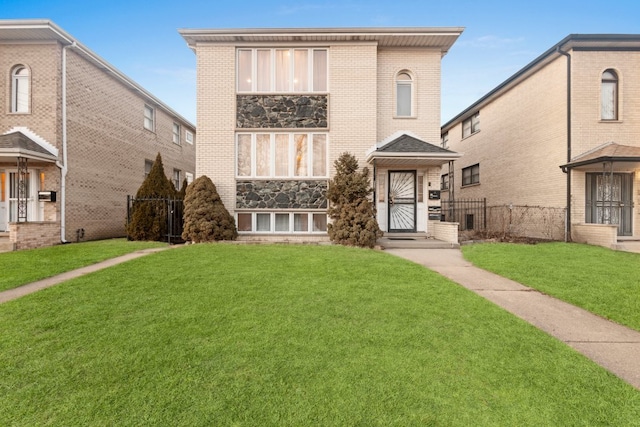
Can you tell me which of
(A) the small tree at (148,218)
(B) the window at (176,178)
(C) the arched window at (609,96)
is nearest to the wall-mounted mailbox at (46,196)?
(A) the small tree at (148,218)

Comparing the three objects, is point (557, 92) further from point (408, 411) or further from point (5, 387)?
point (5, 387)

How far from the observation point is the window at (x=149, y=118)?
16.7 m

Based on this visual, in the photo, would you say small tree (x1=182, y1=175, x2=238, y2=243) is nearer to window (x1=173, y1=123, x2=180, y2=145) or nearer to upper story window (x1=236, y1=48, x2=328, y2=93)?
upper story window (x1=236, y1=48, x2=328, y2=93)

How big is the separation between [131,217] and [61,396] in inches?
431

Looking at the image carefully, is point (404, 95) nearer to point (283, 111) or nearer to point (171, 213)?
point (283, 111)

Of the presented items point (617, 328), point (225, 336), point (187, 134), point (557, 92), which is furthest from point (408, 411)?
point (187, 134)

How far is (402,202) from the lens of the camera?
38.2 ft

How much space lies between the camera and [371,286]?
5152mm

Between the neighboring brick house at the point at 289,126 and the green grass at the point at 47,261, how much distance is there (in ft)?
13.5

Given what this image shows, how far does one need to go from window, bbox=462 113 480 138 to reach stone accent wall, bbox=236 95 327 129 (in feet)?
38.0

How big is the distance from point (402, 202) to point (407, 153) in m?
2.20

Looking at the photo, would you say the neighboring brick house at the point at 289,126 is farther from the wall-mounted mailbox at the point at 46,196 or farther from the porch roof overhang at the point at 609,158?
the wall-mounted mailbox at the point at 46,196

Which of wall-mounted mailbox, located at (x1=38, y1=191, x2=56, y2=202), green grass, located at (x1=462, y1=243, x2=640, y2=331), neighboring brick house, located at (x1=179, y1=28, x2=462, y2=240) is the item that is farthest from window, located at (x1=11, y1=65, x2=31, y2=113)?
green grass, located at (x1=462, y1=243, x2=640, y2=331)

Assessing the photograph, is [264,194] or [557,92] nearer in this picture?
[264,194]
